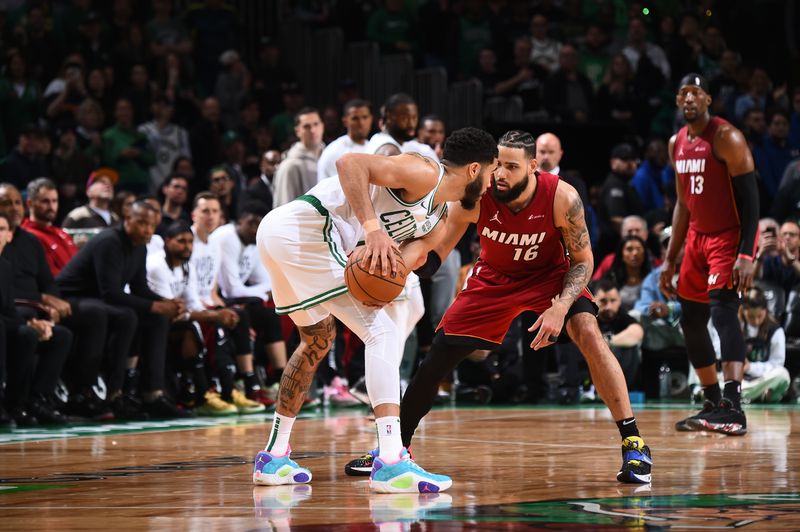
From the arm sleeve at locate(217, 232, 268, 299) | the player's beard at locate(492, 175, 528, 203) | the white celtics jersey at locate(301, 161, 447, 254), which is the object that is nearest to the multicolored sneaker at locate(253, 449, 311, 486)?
the white celtics jersey at locate(301, 161, 447, 254)

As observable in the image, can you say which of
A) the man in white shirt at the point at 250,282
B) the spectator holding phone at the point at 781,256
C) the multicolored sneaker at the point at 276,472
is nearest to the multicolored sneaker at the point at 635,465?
the multicolored sneaker at the point at 276,472

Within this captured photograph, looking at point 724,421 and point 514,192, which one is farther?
point 724,421

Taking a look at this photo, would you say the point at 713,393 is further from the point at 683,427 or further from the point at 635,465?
the point at 635,465

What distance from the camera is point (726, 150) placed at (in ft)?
23.9

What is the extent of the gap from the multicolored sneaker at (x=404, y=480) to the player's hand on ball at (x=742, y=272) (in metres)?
3.03

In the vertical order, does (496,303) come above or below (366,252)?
below

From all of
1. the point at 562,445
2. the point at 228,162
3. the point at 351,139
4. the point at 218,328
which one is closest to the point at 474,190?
the point at 562,445

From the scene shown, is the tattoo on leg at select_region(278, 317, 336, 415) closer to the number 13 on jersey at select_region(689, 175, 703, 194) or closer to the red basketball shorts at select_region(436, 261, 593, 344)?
the red basketball shorts at select_region(436, 261, 593, 344)

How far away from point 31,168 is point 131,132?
4.35ft

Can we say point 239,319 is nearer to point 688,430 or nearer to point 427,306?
point 427,306

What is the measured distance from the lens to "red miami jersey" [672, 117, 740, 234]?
24.0 ft

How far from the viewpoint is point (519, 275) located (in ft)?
18.7

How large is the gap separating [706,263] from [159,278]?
4.45 m

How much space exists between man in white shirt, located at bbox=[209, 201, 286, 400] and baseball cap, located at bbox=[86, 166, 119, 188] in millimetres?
1257
